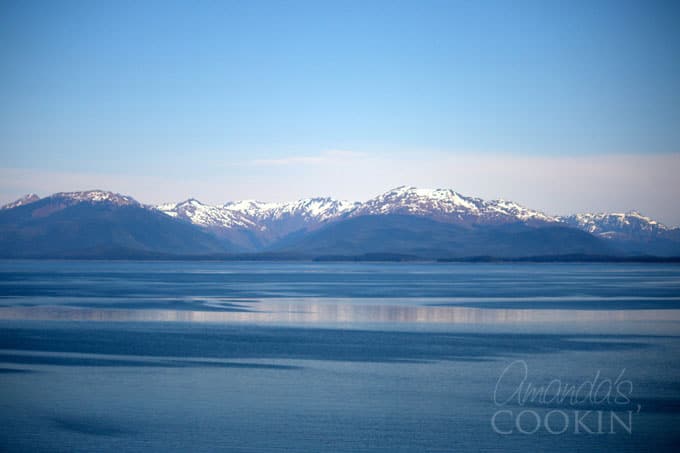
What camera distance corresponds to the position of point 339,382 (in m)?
23.8

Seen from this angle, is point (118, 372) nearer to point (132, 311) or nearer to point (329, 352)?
point (329, 352)

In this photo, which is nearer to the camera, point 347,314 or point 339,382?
point 339,382

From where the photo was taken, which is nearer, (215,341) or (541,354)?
(541,354)

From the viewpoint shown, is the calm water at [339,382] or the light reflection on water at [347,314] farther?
the light reflection on water at [347,314]

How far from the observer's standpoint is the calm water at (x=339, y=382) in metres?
17.9

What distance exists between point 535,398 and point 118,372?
42.8 ft

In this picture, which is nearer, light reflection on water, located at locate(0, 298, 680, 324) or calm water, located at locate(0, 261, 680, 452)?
calm water, located at locate(0, 261, 680, 452)

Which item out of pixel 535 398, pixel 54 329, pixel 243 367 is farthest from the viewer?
pixel 54 329

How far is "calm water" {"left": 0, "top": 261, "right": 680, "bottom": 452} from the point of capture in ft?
58.7

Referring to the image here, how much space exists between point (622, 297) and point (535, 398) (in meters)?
42.5

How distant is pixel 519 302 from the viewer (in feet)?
182

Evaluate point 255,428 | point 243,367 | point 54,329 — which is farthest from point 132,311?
point 255,428

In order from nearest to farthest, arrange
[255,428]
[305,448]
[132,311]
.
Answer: [305,448] → [255,428] → [132,311]

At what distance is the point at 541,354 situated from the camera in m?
29.1
